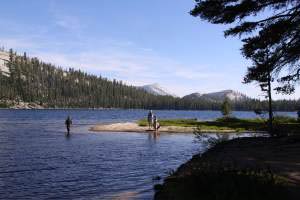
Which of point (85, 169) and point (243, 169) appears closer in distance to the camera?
point (243, 169)

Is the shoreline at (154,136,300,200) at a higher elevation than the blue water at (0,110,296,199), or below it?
higher

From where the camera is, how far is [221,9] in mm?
23531

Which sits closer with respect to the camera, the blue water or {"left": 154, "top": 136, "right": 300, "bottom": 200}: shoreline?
{"left": 154, "top": 136, "right": 300, "bottom": 200}: shoreline

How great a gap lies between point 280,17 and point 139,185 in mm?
11492

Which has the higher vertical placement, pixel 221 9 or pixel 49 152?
pixel 221 9

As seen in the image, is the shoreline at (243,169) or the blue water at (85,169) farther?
the blue water at (85,169)

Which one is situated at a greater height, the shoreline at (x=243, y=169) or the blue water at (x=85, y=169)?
the shoreline at (x=243, y=169)

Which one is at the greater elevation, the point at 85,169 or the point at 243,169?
the point at 243,169

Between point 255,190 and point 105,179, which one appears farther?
point 105,179

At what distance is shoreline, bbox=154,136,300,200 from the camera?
14299 millimetres

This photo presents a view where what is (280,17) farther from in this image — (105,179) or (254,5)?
(105,179)

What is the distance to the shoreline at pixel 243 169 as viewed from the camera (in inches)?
563

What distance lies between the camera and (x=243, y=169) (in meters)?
16.2

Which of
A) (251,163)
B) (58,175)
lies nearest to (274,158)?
(251,163)
